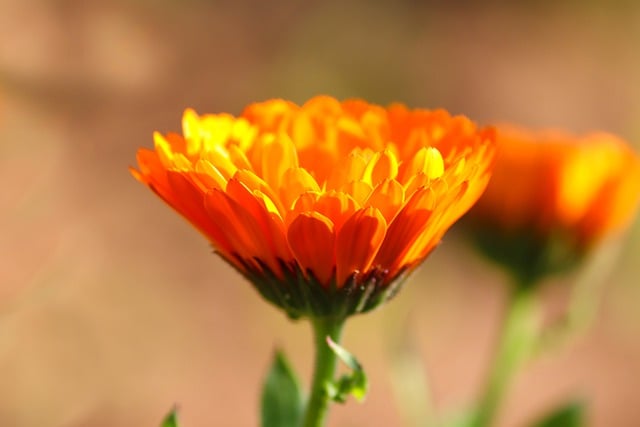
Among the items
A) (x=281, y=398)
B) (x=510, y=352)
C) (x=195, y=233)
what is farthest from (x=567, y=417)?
(x=195, y=233)

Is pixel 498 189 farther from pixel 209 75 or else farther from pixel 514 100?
pixel 514 100

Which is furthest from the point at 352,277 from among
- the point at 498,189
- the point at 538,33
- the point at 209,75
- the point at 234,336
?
the point at 538,33

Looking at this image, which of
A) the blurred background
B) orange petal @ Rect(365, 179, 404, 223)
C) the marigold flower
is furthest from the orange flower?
the blurred background

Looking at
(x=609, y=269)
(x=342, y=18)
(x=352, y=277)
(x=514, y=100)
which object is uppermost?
(x=352, y=277)

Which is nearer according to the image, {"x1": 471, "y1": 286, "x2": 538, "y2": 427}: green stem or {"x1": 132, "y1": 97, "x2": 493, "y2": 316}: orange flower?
{"x1": 132, "y1": 97, "x2": 493, "y2": 316}: orange flower

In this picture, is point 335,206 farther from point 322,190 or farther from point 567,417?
point 567,417

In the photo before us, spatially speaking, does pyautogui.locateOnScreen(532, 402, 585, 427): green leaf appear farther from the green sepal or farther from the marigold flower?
the green sepal
